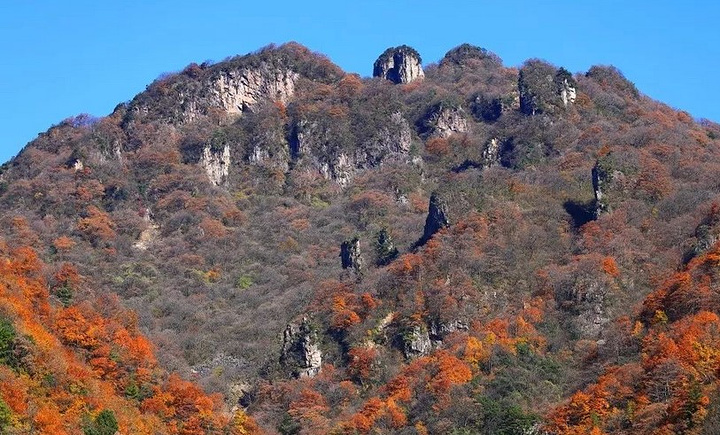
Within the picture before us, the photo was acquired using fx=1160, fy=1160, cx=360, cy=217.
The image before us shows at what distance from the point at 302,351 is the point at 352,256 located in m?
13.8

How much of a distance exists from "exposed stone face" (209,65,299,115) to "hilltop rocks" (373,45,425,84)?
13.9 metres

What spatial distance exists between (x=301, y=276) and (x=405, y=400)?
2775 centimetres

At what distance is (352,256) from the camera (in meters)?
96.4

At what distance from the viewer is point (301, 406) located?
7956cm

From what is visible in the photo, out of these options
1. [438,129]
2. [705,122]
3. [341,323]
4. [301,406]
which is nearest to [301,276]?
[341,323]

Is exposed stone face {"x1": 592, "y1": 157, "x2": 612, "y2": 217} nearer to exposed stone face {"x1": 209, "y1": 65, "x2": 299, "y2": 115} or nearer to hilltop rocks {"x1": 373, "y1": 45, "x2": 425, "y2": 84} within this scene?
exposed stone face {"x1": 209, "y1": 65, "x2": 299, "y2": 115}

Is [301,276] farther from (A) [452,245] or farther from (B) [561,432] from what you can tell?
(B) [561,432]

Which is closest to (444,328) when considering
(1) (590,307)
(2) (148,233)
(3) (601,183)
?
(1) (590,307)

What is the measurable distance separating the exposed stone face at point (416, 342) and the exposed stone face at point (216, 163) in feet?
149

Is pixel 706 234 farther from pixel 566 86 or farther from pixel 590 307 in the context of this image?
pixel 566 86

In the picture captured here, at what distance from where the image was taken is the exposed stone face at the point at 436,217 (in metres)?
92.8

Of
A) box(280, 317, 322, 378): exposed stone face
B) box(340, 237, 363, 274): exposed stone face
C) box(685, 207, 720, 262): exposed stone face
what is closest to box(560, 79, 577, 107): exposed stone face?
box(340, 237, 363, 274): exposed stone face

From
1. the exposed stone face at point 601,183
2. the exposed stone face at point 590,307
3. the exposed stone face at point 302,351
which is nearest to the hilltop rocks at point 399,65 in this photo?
the exposed stone face at point 601,183

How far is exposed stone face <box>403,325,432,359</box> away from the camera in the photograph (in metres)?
83.1
